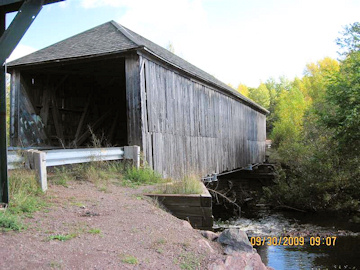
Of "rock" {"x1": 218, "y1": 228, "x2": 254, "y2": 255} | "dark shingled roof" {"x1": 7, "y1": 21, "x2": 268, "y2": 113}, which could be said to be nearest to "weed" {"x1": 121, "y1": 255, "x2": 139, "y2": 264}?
"rock" {"x1": 218, "y1": 228, "x2": 254, "y2": 255}

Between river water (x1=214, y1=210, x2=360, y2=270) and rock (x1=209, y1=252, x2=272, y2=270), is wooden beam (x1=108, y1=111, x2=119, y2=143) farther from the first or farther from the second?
rock (x1=209, y1=252, x2=272, y2=270)

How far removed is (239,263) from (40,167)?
3212mm

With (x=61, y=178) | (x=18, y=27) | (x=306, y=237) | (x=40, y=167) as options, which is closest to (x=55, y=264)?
(x=40, y=167)

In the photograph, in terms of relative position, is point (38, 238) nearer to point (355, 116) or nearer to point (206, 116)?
point (206, 116)

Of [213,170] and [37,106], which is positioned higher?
[37,106]

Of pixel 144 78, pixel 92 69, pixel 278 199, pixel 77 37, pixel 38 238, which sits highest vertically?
pixel 77 37

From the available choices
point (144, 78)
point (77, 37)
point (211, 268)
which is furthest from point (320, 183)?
point (211, 268)

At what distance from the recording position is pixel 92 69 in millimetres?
10469

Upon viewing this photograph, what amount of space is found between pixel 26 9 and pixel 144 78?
4.23 m

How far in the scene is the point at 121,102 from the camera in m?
13.4

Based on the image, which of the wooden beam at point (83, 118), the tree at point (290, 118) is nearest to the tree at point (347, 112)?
the wooden beam at point (83, 118)

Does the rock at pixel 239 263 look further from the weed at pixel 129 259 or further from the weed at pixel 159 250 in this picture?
the weed at pixel 129 259

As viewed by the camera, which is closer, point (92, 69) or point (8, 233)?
point (8, 233)

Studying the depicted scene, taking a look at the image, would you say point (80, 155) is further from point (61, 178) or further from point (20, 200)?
point (20, 200)
